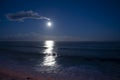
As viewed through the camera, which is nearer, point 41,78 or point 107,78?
point 41,78

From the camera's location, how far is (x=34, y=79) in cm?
1096

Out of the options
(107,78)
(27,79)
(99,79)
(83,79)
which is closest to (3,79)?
(27,79)

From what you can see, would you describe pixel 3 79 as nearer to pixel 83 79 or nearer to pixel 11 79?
pixel 11 79

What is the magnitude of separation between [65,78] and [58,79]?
77 cm

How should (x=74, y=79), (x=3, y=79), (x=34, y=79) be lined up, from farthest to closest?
(x=74, y=79)
(x=34, y=79)
(x=3, y=79)

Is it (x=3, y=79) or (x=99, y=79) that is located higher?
(x=3, y=79)

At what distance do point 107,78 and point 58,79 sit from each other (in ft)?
16.0

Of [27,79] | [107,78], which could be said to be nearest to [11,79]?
[27,79]

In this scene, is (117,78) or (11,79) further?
(117,78)

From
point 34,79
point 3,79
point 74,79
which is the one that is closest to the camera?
point 3,79

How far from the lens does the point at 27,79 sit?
10.6 m

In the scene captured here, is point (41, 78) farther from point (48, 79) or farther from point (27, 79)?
point (27, 79)

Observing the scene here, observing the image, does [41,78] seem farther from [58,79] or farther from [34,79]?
[58,79]

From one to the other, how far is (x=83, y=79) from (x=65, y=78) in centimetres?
169
